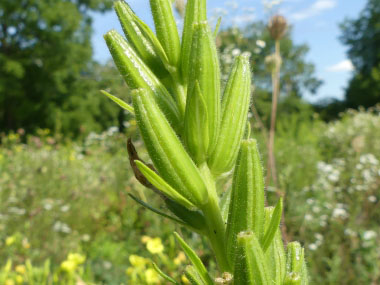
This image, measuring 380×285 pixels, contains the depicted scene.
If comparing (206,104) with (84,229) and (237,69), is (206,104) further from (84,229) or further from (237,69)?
(84,229)

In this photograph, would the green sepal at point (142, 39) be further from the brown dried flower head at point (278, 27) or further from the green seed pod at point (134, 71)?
the brown dried flower head at point (278, 27)

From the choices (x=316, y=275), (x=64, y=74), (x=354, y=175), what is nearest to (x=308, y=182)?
(x=354, y=175)

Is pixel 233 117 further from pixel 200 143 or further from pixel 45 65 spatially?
pixel 45 65

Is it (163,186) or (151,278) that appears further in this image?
(151,278)

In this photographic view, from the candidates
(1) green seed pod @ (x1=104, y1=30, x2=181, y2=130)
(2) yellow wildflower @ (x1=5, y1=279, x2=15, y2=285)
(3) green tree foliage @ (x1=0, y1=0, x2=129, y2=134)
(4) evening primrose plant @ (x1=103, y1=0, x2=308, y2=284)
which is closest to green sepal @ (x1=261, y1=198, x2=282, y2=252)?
(4) evening primrose plant @ (x1=103, y1=0, x2=308, y2=284)

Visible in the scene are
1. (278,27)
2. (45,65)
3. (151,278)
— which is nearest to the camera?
(278,27)

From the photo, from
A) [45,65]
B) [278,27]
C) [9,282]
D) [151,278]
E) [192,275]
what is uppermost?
[45,65]

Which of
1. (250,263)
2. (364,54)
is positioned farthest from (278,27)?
(364,54)

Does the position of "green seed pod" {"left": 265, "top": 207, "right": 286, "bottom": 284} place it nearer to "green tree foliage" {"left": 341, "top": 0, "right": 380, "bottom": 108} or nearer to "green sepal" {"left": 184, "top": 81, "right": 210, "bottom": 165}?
"green sepal" {"left": 184, "top": 81, "right": 210, "bottom": 165}
